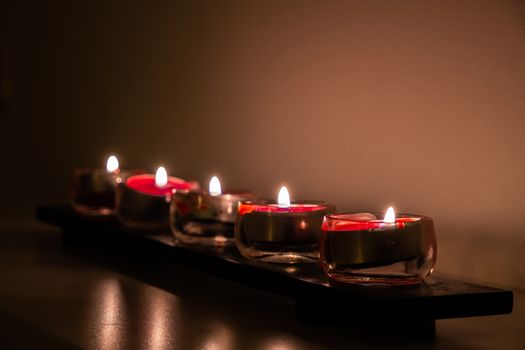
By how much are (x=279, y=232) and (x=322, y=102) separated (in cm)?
34

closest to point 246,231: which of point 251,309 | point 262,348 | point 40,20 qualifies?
point 251,309

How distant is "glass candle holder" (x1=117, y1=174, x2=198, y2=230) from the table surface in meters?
0.06

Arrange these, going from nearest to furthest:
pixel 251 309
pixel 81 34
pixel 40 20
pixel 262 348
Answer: pixel 262 348 < pixel 251 309 < pixel 81 34 < pixel 40 20

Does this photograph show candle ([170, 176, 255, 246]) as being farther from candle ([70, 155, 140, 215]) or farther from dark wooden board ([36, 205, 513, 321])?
candle ([70, 155, 140, 215])

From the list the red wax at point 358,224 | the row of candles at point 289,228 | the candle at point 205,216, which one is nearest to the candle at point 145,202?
the row of candles at point 289,228

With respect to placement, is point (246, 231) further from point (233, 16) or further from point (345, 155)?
point (233, 16)

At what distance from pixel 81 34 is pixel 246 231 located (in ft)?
3.39

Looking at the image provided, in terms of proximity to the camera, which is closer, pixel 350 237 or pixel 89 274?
pixel 350 237

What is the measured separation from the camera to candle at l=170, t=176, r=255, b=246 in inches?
40.3

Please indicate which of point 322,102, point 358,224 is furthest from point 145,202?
point 358,224

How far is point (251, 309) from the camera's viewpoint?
2.91 ft

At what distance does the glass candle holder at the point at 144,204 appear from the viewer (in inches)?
45.6

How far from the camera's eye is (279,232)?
877mm

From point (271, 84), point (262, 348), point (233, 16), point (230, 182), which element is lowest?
point (262, 348)
